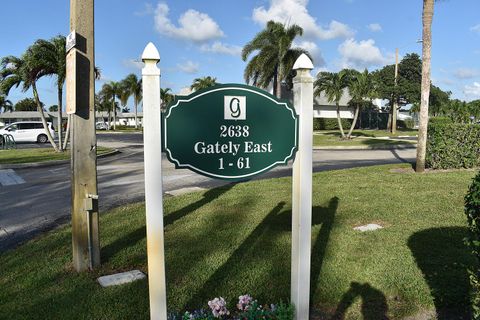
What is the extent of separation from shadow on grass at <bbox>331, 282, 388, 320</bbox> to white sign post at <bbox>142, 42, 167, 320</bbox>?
5.02 feet

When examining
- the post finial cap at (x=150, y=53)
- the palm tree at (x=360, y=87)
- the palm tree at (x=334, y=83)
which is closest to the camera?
the post finial cap at (x=150, y=53)

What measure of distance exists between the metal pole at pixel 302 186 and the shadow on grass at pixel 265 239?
633 mm

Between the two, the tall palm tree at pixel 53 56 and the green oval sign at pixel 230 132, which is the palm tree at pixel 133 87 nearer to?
the tall palm tree at pixel 53 56

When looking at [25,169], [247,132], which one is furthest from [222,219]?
[25,169]

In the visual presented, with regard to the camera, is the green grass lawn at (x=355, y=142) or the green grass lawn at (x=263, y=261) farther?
the green grass lawn at (x=355, y=142)

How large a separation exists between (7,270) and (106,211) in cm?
281

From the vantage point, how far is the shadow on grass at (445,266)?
3.54 meters

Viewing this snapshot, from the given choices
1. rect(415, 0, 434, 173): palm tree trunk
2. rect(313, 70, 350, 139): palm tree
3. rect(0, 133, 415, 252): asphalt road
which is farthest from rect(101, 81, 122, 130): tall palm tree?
rect(415, 0, 434, 173): palm tree trunk

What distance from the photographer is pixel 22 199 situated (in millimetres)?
8445

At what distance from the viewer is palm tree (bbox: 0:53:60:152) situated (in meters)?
17.4

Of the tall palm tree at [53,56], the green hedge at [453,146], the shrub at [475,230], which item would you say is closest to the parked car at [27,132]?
the tall palm tree at [53,56]

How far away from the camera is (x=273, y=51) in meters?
31.3

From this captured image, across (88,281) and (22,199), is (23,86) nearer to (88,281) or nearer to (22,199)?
(22,199)

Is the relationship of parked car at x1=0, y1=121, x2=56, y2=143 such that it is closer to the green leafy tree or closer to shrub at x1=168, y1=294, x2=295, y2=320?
shrub at x1=168, y1=294, x2=295, y2=320
